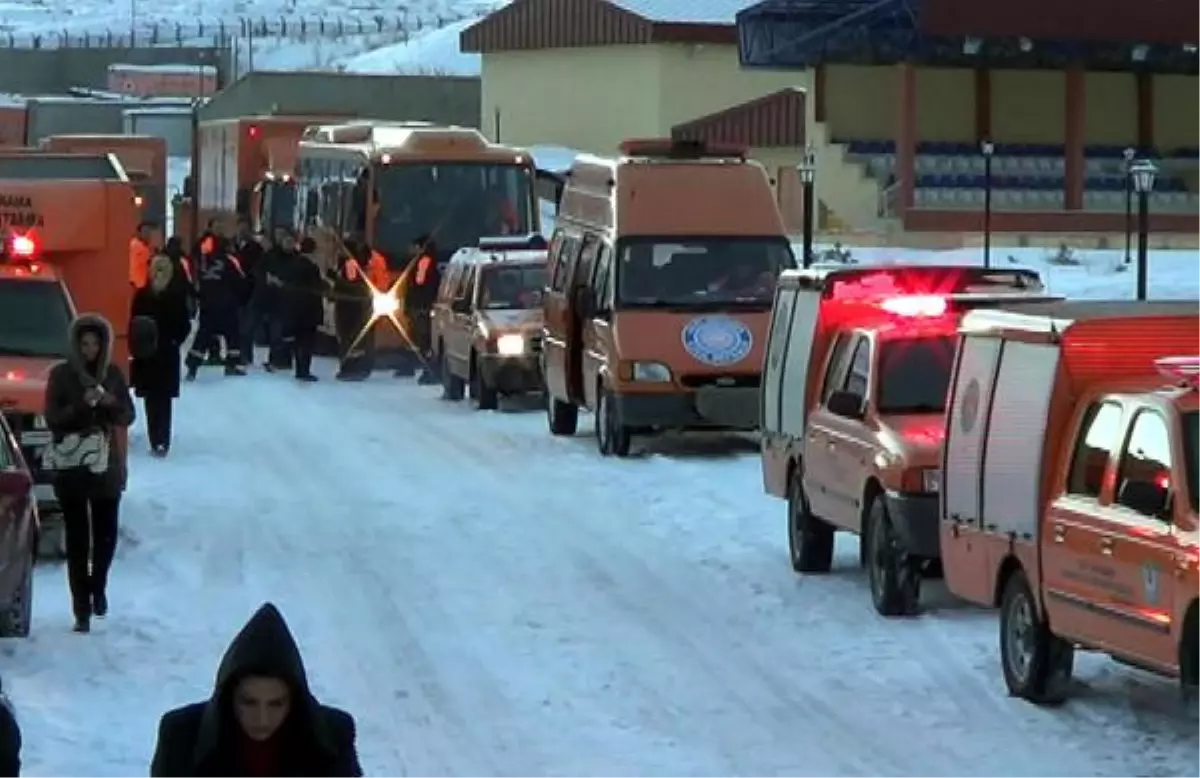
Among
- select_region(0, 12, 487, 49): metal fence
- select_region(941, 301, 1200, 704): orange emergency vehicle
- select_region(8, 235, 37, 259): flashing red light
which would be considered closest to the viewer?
select_region(941, 301, 1200, 704): orange emergency vehicle

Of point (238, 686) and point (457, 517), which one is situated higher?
point (238, 686)

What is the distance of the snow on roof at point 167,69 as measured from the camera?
114 meters

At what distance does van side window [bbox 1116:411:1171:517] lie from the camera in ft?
38.3

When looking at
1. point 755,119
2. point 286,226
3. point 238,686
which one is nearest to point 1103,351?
point 238,686

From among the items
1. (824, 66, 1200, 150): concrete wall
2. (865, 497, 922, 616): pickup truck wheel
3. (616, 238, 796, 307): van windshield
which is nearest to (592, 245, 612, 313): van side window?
(616, 238, 796, 307): van windshield

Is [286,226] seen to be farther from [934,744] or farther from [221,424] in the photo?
[934,744]

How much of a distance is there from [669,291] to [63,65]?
10071cm

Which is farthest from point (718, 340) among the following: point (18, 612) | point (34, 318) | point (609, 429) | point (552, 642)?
point (18, 612)

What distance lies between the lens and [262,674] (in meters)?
5.77

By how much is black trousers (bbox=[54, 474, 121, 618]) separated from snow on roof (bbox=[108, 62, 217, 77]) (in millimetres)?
99293

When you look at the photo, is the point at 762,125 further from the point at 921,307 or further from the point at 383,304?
the point at 921,307

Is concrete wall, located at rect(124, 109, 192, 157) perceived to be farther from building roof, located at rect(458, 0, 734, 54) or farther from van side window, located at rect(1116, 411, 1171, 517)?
van side window, located at rect(1116, 411, 1171, 517)

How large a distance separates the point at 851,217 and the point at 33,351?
48.8m

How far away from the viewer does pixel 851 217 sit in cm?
6719
